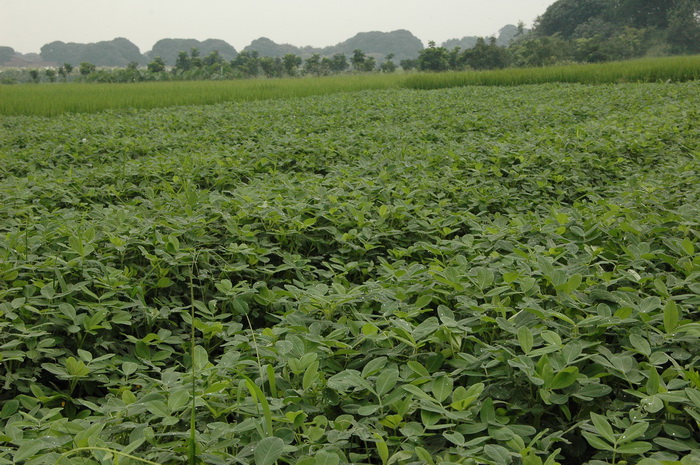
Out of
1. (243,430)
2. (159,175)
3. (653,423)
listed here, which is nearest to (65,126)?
(159,175)

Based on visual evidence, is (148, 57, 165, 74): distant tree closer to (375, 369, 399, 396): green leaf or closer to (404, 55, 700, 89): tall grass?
(404, 55, 700, 89): tall grass

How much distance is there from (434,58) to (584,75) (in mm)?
20106

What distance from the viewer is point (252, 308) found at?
1.82 m

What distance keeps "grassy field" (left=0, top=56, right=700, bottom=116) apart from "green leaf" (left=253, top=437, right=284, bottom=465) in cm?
1070

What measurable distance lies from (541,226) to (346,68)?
49.1 m

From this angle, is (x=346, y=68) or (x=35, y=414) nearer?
(x=35, y=414)

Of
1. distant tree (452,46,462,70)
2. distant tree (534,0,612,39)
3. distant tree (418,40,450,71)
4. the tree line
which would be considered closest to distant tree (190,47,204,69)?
the tree line

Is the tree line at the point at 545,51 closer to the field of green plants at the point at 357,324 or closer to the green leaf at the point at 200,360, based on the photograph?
the field of green plants at the point at 357,324

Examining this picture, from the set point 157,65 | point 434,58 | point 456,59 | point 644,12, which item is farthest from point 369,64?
point 644,12

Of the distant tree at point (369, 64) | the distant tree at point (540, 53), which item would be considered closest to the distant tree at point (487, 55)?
the distant tree at point (540, 53)

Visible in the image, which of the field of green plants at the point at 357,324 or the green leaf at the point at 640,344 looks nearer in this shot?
the field of green plants at the point at 357,324

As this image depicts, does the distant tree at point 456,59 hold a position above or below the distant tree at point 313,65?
below

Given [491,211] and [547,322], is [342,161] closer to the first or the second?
[491,211]

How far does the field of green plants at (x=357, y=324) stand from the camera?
37.5 inches
